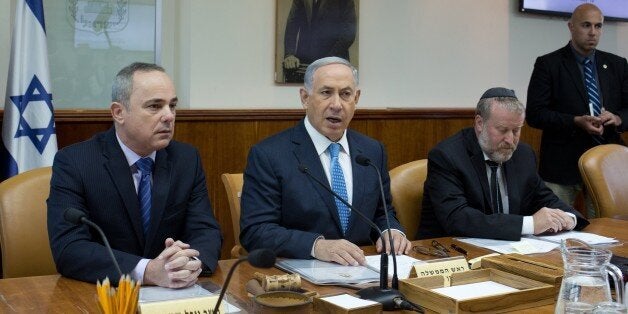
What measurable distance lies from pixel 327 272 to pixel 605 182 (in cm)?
191

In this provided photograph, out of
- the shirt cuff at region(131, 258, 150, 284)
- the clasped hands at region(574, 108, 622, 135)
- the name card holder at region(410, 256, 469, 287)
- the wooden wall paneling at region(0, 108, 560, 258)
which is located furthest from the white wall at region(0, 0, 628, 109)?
the name card holder at region(410, 256, 469, 287)

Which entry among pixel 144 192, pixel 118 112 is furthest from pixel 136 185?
pixel 118 112

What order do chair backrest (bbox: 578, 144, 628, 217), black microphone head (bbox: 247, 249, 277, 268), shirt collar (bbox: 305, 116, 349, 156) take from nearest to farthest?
black microphone head (bbox: 247, 249, 277, 268) < shirt collar (bbox: 305, 116, 349, 156) < chair backrest (bbox: 578, 144, 628, 217)

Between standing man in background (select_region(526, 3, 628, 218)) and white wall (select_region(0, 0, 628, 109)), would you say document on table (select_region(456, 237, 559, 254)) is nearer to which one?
standing man in background (select_region(526, 3, 628, 218))

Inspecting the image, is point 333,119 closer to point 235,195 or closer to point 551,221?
point 235,195

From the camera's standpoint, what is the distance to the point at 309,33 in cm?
531

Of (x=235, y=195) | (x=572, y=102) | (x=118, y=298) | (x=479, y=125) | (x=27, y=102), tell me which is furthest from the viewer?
(x=572, y=102)

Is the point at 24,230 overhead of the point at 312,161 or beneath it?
beneath

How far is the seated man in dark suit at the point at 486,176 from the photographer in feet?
10.6

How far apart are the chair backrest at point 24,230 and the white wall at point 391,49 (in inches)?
75.8

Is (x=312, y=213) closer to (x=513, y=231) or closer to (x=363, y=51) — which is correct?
(x=513, y=231)

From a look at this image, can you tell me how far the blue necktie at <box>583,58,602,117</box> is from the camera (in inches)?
196

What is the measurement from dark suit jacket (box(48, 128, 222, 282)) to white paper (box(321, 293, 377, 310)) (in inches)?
22.6

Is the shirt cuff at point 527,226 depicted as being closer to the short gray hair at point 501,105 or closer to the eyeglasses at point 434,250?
the eyeglasses at point 434,250
